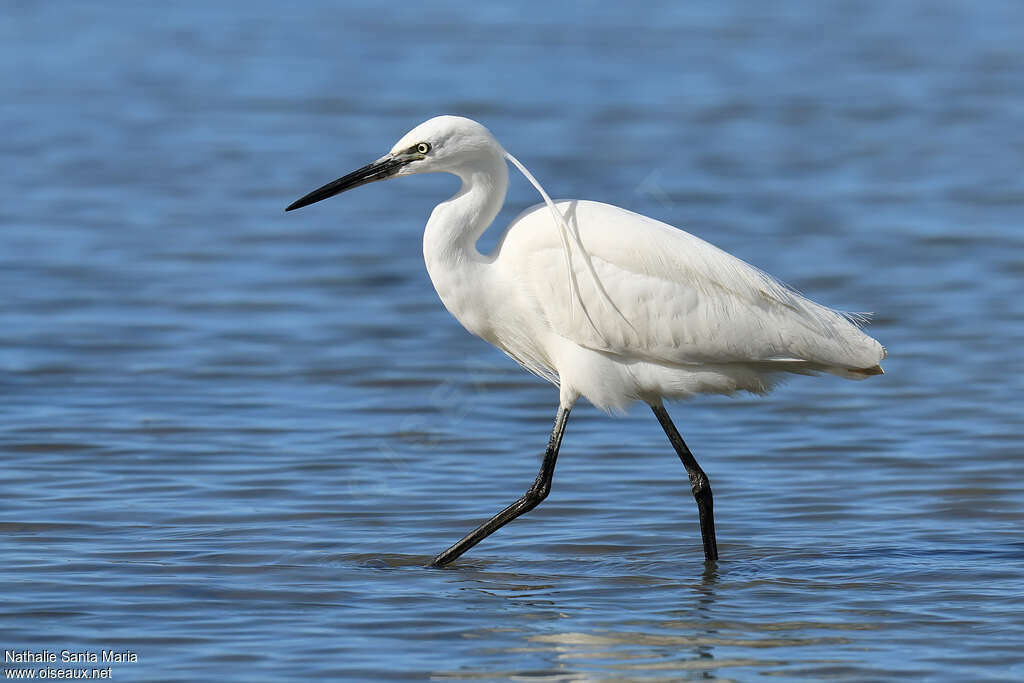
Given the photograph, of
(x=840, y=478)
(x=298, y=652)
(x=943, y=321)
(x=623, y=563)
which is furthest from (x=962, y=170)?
(x=298, y=652)

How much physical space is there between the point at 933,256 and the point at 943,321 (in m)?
1.88

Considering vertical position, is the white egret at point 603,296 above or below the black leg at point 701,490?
above

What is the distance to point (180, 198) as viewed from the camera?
595 inches

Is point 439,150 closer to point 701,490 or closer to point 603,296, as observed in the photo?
point 603,296

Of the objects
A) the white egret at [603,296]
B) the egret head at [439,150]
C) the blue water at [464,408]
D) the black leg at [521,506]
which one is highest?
the egret head at [439,150]

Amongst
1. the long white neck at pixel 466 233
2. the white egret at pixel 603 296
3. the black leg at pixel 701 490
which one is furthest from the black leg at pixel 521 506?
the long white neck at pixel 466 233

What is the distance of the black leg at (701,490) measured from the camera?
22.4 ft

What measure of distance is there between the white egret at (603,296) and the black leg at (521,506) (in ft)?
0.04

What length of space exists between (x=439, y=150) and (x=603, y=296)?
0.82 meters

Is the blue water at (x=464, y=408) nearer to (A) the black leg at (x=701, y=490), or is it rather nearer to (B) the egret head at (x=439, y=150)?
(A) the black leg at (x=701, y=490)

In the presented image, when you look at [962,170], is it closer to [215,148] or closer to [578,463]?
[215,148]

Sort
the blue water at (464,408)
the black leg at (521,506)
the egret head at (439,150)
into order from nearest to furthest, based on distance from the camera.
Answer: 1. the blue water at (464,408)
2. the egret head at (439,150)
3. the black leg at (521,506)

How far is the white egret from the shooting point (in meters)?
6.58

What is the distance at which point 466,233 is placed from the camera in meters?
6.64
